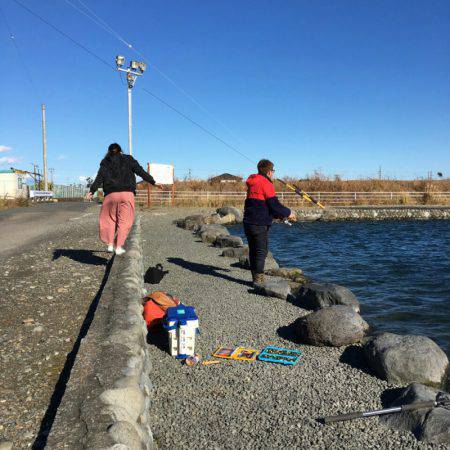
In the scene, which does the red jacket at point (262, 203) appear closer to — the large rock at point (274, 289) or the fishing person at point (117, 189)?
the large rock at point (274, 289)

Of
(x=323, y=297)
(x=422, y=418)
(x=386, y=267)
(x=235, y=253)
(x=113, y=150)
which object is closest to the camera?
(x=422, y=418)

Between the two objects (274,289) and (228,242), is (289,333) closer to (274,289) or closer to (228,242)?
(274,289)

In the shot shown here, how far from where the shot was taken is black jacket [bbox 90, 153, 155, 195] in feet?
21.6

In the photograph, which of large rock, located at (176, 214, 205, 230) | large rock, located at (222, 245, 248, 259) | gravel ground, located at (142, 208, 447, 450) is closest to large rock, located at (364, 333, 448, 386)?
gravel ground, located at (142, 208, 447, 450)

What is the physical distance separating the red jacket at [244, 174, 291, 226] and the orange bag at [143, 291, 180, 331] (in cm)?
203

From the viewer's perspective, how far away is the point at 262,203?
21.9 ft

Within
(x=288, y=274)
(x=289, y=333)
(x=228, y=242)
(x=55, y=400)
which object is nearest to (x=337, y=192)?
(x=228, y=242)

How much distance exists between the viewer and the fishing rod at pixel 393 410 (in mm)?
3209

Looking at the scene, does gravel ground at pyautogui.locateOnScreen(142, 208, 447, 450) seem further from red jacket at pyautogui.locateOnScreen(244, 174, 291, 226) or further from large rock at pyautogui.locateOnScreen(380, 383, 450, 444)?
red jacket at pyautogui.locateOnScreen(244, 174, 291, 226)

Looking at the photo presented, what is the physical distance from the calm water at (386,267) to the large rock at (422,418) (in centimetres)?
246

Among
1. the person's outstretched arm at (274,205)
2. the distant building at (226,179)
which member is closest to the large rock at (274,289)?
the person's outstretched arm at (274,205)

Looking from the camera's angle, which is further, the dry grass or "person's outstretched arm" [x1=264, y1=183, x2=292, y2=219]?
the dry grass

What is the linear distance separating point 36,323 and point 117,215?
2.85 meters

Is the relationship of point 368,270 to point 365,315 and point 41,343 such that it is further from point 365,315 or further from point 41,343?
point 41,343
